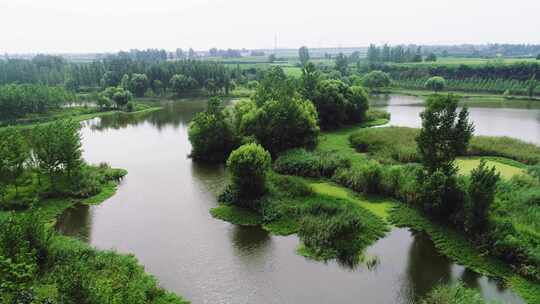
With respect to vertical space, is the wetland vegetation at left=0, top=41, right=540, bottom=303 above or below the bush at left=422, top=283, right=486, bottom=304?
above

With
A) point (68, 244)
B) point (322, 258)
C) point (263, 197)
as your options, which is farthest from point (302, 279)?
point (68, 244)

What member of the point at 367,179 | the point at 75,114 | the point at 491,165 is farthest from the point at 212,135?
the point at 75,114

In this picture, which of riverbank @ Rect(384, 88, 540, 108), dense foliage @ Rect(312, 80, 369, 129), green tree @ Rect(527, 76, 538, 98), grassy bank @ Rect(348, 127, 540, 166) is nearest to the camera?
grassy bank @ Rect(348, 127, 540, 166)

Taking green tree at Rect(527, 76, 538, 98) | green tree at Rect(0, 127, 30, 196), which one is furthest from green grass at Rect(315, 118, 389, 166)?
green tree at Rect(527, 76, 538, 98)

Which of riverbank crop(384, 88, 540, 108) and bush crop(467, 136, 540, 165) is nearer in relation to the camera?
bush crop(467, 136, 540, 165)

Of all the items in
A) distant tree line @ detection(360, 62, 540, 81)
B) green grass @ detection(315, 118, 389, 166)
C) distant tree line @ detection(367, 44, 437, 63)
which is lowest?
green grass @ detection(315, 118, 389, 166)

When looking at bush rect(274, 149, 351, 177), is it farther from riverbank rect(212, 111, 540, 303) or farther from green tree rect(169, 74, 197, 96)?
green tree rect(169, 74, 197, 96)

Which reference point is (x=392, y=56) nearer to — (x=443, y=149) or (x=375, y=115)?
(x=375, y=115)

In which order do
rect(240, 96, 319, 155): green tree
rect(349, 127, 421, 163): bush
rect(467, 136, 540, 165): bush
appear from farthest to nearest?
1. rect(240, 96, 319, 155): green tree
2. rect(349, 127, 421, 163): bush
3. rect(467, 136, 540, 165): bush
